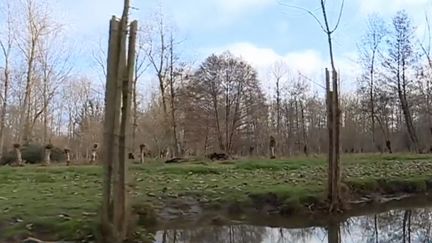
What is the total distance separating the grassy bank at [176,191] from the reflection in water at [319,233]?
115 centimetres

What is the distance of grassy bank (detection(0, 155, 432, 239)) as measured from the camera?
10.5 m

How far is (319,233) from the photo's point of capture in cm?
1205

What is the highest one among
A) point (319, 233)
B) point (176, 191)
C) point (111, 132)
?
point (111, 132)

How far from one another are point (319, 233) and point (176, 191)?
14.7 ft

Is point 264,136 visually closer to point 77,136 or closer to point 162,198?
Result: point 77,136

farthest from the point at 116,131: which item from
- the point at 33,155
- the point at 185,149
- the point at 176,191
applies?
the point at 185,149

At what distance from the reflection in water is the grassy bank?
3.77 feet

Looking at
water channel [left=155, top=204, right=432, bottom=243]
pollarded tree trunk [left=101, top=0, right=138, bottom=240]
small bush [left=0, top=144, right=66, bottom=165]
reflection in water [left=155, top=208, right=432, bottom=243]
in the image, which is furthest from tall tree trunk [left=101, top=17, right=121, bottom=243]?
small bush [left=0, top=144, right=66, bottom=165]

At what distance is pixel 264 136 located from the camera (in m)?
58.4

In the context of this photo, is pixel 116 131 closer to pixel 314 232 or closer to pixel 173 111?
pixel 314 232

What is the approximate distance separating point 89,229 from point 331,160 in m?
6.98

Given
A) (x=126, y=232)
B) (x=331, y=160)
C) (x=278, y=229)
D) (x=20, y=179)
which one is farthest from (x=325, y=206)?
(x=20, y=179)

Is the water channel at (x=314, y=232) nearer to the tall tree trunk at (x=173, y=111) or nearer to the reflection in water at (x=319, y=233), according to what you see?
the reflection in water at (x=319, y=233)

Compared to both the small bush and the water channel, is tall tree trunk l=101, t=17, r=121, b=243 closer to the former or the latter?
the water channel
